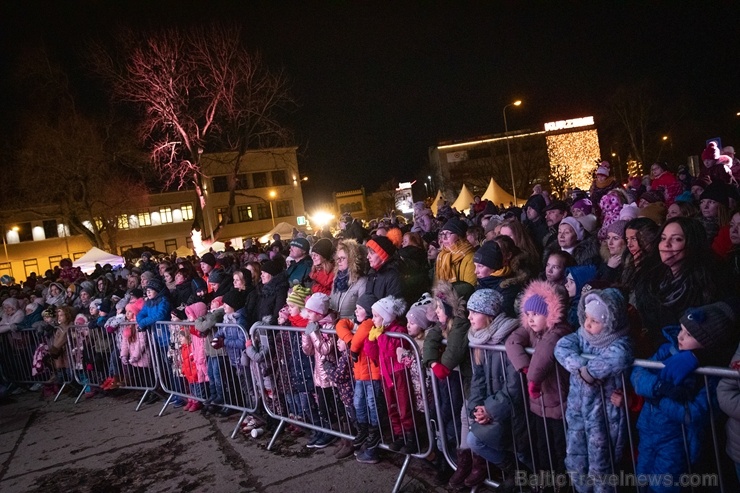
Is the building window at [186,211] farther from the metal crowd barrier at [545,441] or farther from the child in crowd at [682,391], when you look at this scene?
the child in crowd at [682,391]

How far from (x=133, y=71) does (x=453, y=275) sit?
66.5 feet

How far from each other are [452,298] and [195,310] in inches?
175

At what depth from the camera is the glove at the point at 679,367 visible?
2727mm

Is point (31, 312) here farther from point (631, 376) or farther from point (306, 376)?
point (631, 376)

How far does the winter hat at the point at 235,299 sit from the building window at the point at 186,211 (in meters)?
51.1

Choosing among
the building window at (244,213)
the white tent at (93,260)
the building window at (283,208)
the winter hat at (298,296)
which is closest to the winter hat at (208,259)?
the winter hat at (298,296)

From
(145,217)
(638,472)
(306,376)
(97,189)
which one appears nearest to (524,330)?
(638,472)

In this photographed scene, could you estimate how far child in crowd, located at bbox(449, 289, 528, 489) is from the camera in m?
3.63

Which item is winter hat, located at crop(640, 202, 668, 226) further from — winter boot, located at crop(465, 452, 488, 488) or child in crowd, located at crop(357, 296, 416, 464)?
winter boot, located at crop(465, 452, 488, 488)

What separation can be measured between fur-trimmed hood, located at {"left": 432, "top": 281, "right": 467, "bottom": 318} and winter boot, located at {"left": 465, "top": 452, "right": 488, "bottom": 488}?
3.84 feet

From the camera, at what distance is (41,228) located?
4906cm

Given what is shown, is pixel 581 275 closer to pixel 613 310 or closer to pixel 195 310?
pixel 613 310

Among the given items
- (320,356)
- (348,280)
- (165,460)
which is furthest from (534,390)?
(165,460)

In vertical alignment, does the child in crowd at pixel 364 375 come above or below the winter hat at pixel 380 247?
below
